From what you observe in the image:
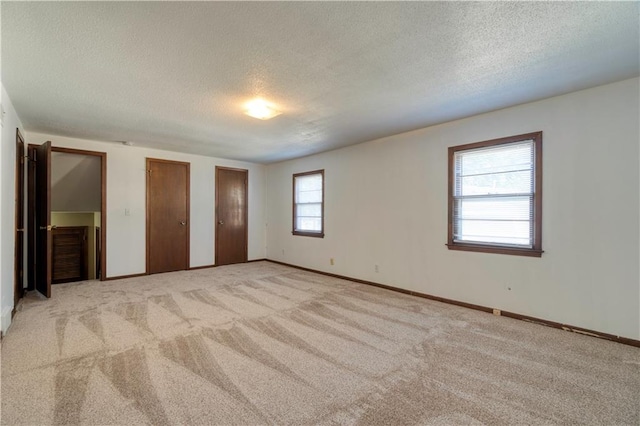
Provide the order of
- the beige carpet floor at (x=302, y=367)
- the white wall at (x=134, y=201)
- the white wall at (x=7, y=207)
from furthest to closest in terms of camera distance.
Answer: the white wall at (x=134, y=201) → the white wall at (x=7, y=207) → the beige carpet floor at (x=302, y=367)

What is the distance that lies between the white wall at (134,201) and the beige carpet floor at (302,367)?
1.57 meters

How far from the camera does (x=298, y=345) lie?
8.64ft

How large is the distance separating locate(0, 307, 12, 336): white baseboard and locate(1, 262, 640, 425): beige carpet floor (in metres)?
0.09

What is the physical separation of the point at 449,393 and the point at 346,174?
395cm

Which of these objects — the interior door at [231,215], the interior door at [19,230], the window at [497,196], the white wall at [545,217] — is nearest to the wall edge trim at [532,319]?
the white wall at [545,217]

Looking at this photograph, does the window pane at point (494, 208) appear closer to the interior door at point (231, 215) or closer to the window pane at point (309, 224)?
the window pane at point (309, 224)

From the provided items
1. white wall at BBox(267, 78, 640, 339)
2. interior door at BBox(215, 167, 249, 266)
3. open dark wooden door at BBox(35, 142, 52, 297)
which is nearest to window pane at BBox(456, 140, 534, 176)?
white wall at BBox(267, 78, 640, 339)

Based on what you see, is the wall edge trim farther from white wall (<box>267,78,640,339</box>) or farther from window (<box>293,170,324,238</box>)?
window (<box>293,170,324,238</box>)

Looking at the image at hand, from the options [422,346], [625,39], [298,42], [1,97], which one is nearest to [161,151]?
[1,97]

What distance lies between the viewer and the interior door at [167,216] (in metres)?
5.60

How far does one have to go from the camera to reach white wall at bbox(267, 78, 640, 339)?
2.75m

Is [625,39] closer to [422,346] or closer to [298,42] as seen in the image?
[298,42]

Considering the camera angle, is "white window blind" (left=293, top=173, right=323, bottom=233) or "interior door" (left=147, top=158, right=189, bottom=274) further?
"white window blind" (left=293, top=173, right=323, bottom=233)

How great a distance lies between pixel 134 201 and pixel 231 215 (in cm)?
194
